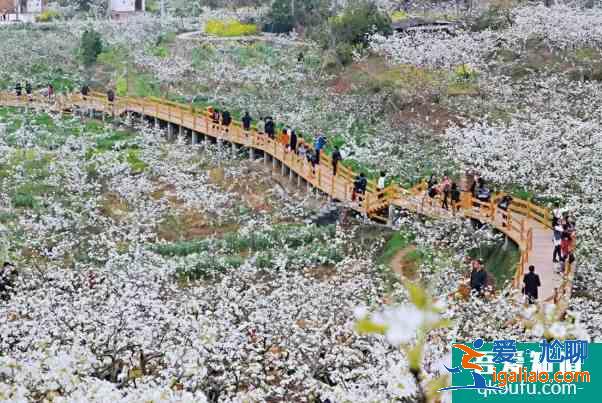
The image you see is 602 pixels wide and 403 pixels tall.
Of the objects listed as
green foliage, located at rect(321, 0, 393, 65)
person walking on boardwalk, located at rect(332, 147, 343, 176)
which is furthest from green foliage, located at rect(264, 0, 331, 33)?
person walking on boardwalk, located at rect(332, 147, 343, 176)

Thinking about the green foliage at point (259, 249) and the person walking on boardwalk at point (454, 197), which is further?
the green foliage at point (259, 249)

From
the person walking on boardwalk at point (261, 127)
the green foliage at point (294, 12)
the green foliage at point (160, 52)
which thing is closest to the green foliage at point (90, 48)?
the green foliage at point (160, 52)

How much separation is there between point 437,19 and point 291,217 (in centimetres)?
2731

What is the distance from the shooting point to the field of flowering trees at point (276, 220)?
15.3 metres

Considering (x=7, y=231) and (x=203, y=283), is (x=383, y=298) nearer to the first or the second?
(x=203, y=283)

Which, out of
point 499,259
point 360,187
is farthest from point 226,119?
point 499,259

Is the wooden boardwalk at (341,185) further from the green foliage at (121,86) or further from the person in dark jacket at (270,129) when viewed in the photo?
the green foliage at (121,86)

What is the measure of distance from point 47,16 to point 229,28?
1823 centimetres

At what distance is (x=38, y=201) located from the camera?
31016 millimetres

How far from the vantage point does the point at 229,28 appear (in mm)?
60281

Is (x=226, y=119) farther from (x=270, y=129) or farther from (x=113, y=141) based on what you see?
(x=113, y=141)

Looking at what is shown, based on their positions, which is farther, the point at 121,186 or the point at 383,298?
the point at 121,186

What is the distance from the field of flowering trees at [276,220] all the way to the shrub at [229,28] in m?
3.60

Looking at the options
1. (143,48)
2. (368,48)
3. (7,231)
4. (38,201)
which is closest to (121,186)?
(38,201)
